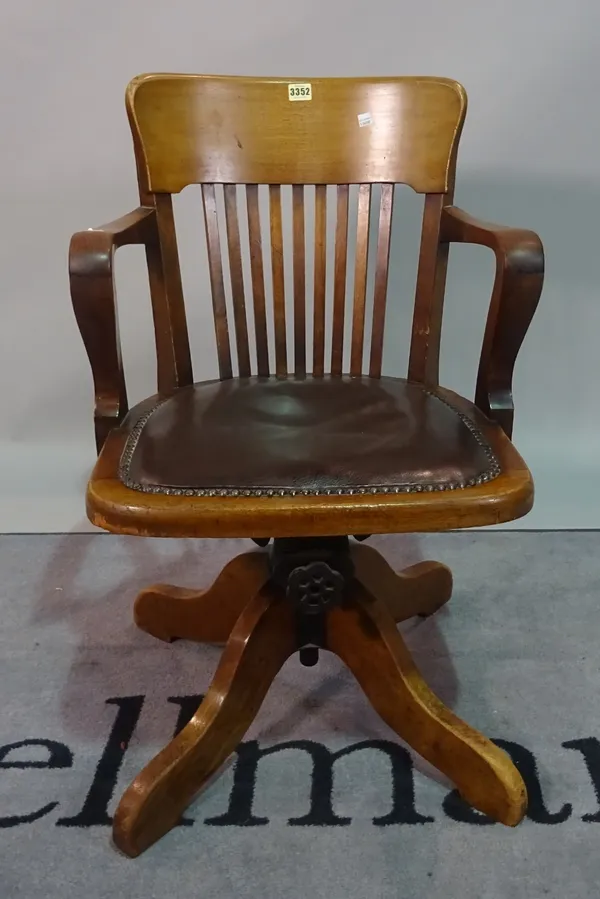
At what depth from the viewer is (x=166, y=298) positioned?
3.82ft

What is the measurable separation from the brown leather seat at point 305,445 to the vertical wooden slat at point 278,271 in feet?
0.53

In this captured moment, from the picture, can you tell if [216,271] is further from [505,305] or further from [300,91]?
[505,305]

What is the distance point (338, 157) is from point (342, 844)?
878 mm

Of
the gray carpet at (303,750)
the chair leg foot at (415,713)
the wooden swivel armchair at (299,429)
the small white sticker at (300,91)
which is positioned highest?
the small white sticker at (300,91)

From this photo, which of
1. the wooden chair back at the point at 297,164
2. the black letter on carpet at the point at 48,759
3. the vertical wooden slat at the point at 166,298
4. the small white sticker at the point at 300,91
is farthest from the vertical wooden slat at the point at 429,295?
the black letter on carpet at the point at 48,759

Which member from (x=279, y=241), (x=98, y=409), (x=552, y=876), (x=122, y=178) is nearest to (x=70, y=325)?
(x=122, y=178)

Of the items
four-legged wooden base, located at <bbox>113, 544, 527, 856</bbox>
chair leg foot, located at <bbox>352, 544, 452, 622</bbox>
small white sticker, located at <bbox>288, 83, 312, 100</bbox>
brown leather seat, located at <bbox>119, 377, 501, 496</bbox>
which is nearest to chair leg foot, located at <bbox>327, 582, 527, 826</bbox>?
four-legged wooden base, located at <bbox>113, 544, 527, 856</bbox>

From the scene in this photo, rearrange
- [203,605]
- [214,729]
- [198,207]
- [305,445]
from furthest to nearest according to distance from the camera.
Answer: [198,207]
[203,605]
[214,729]
[305,445]

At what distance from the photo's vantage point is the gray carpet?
0.92 meters

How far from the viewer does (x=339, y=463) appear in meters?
0.84

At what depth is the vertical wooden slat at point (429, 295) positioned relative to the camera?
45.3 inches

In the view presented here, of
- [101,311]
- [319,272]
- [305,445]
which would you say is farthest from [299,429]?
[319,272]

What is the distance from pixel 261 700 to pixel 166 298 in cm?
55

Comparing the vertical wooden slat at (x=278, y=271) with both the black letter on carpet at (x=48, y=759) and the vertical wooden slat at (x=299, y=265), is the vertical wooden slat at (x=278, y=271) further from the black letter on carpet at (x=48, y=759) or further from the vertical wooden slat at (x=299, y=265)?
the black letter on carpet at (x=48, y=759)
